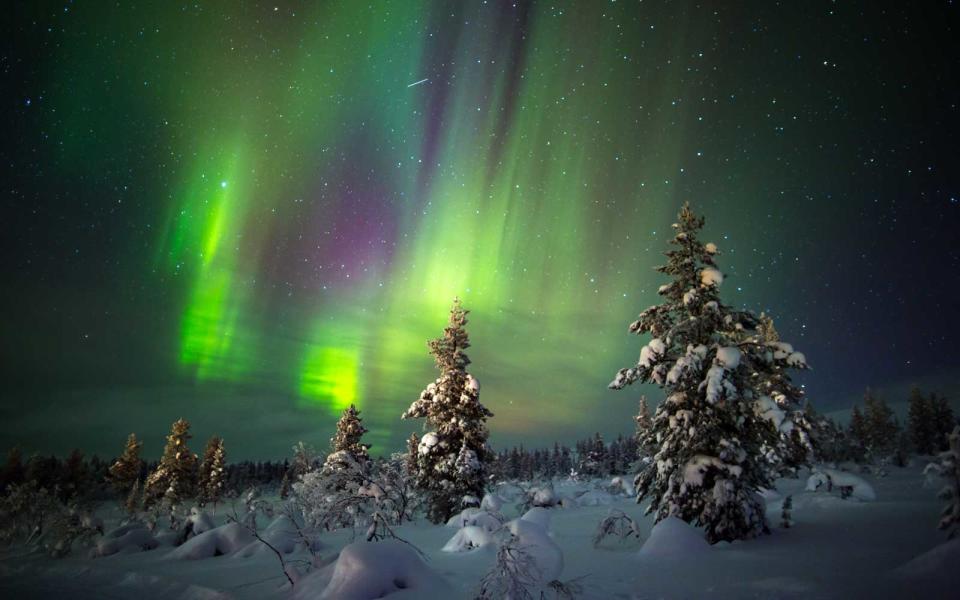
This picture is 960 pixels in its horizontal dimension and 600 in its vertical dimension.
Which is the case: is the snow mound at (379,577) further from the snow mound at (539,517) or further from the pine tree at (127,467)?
the pine tree at (127,467)

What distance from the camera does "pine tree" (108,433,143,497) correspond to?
5534 centimetres

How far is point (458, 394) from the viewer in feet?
79.0

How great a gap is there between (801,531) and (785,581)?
625 cm

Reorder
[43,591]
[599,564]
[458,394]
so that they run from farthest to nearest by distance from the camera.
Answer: [458,394] < [43,591] < [599,564]

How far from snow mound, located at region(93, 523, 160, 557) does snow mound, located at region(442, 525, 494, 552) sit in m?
13.8

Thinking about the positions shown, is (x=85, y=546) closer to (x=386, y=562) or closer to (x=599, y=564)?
(x=386, y=562)

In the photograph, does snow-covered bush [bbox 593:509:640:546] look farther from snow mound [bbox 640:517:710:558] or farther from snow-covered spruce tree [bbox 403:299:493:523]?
snow-covered spruce tree [bbox 403:299:493:523]

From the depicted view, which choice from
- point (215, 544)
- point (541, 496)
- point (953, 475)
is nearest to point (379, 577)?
point (953, 475)

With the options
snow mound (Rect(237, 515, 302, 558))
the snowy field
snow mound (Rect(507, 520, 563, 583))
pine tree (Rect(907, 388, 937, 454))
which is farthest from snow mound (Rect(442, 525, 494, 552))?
pine tree (Rect(907, 388, 937, 454))

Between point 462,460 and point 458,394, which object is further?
point 458,394

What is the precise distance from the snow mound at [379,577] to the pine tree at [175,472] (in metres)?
50.8

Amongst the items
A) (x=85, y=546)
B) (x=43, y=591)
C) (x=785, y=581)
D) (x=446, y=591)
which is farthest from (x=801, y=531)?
(x=85, y=546)

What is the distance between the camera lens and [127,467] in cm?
5625

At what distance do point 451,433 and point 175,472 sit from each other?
42.4 metres
